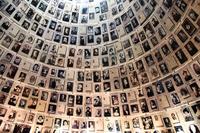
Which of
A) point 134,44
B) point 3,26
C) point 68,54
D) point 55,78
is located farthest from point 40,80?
point 134,44

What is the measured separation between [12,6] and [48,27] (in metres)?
1.70

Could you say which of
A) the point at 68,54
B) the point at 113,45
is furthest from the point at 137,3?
the point at 68,54

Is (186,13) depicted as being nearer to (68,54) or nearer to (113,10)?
(113,10)

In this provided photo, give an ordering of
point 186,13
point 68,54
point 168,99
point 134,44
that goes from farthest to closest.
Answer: point 68,54, point 134,44, point 168,99, point 186,13

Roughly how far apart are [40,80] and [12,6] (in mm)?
3189

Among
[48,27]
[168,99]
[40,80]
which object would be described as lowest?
[168,99]

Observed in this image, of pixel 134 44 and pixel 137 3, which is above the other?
pixel 137 3

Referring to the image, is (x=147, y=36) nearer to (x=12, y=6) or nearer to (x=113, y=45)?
(x=113, y=45)

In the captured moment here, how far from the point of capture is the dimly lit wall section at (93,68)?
37.0ft

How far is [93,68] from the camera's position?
13.2m

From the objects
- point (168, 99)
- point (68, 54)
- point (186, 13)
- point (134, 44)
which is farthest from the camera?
point (68, 54)

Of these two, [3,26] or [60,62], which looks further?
[60,62]

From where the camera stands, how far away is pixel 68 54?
13148 millimetres

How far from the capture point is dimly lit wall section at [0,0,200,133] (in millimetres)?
11289
